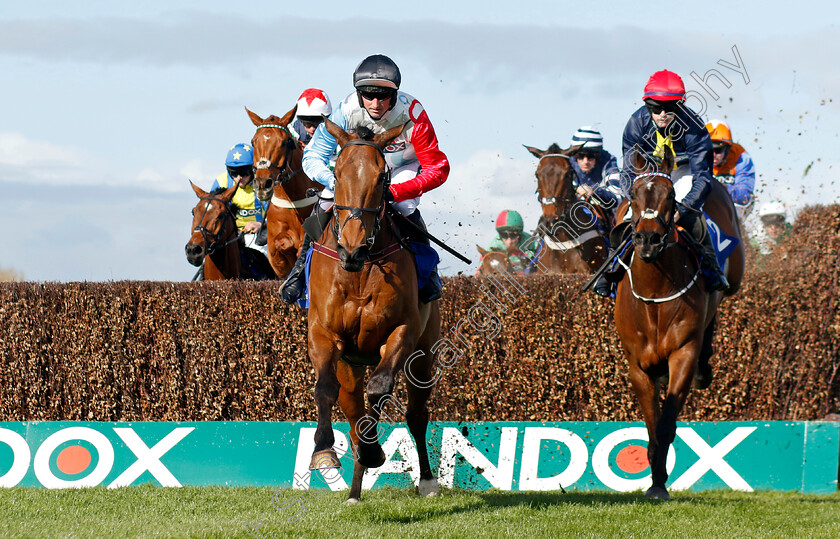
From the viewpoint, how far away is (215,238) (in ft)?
35.6

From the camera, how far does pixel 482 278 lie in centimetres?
868

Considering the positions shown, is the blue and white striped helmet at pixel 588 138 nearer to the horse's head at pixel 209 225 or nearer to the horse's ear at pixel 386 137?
the horse's head at pixel 209 225

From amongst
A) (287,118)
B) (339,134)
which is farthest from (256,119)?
(339,134)

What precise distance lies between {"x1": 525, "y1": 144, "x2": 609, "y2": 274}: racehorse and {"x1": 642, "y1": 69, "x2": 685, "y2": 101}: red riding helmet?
3913mm

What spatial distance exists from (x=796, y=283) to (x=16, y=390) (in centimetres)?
691

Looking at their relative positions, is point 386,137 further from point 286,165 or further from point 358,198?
point 286,165

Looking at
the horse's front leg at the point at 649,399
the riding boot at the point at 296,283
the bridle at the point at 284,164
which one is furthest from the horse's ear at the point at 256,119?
the horse's front leg at the point at 649,399

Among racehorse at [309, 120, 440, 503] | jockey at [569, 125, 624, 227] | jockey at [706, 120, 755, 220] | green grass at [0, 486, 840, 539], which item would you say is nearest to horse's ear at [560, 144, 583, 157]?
jockey at [569, 125, 624, 227]

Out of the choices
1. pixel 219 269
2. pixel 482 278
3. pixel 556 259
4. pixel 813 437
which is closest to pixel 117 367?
pixel 219 269

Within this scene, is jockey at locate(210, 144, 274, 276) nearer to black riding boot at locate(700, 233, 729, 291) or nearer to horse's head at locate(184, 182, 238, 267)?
horse's head at locate(184, 182, 238, 267)

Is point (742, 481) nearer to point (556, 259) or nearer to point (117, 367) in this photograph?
point (556, 259)

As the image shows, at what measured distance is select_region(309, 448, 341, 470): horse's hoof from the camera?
5289 millimetres

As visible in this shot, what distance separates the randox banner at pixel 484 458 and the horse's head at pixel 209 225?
115 inches

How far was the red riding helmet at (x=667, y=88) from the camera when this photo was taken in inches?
278
